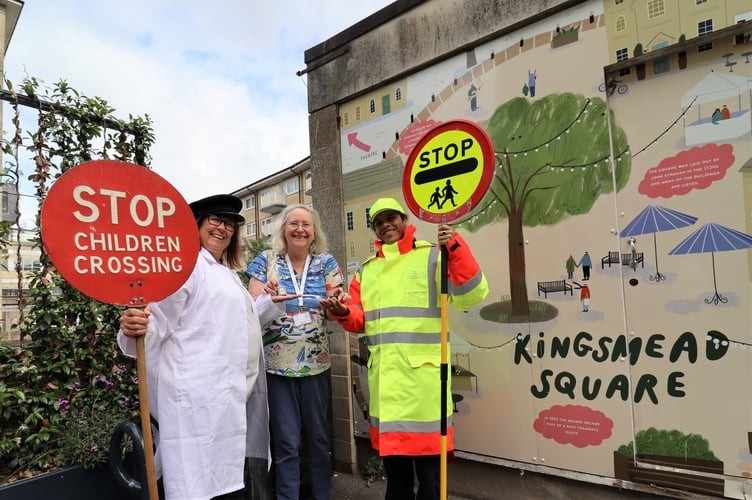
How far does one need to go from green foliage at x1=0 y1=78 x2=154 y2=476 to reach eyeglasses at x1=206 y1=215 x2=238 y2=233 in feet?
4.56

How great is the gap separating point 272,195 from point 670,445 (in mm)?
35658

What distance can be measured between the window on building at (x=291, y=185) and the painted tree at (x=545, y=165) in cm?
2965

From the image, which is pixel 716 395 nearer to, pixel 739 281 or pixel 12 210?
pixel 739 281

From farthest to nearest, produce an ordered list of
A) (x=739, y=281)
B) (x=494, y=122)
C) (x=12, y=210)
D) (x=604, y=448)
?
(x=494, y=122) → (x=12, y=210) → (x=604, y=448) → (x=739, y=281)

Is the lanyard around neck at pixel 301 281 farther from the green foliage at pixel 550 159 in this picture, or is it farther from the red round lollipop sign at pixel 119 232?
the green foliage at pixel 550 159

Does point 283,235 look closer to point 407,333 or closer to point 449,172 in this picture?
point 407,333

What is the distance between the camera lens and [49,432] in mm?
2898

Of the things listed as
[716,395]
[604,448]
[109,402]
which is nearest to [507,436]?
[604,448]

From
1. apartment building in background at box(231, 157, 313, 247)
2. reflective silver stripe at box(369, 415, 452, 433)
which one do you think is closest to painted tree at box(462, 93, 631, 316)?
reflective silver stripe at box(369, 415, 452, 433)

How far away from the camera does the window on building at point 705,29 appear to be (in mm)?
2547

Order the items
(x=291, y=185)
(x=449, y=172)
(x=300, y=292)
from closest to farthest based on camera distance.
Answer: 1. (x=449, y=172)
2. (x=300, y=292)
3. (x=291, y=185)

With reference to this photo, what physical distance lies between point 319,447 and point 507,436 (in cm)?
133

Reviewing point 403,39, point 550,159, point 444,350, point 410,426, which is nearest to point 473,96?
point 550,159

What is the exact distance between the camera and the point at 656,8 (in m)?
2.70
